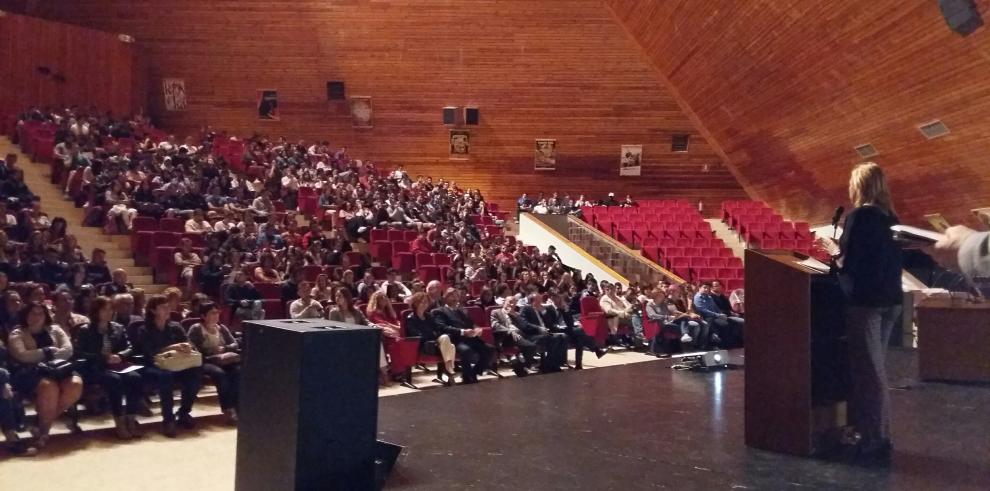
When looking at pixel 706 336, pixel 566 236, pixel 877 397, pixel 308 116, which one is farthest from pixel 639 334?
pixel 308 116

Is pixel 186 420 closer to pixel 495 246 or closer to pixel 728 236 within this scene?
pixel 495 246

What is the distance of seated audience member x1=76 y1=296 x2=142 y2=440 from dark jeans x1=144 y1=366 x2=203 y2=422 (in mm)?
109

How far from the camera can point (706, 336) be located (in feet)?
29.2

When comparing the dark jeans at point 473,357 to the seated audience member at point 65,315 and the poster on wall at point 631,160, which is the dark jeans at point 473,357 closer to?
the seated audience member at point 65,315

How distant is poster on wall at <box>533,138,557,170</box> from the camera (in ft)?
55.3

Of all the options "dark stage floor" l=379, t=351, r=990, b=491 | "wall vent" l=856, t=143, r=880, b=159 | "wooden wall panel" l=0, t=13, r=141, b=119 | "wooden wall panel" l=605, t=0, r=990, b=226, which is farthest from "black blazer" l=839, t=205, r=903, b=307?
"wooden wall panel" l=0, t=13, r=141, b=119

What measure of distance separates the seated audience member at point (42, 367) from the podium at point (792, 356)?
3.73 m

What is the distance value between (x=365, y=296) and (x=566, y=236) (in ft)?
22.3

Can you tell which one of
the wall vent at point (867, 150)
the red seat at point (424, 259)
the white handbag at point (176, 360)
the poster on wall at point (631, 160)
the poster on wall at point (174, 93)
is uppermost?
the poster on wall at point (174, 93)

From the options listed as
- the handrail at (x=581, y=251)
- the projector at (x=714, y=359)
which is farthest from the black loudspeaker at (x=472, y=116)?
the projector at (x=714, y=359)

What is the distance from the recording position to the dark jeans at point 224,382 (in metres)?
5.04

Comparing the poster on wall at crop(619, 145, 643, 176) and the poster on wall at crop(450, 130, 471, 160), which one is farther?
the poster on wall at crop(619, 145, 643, 176)

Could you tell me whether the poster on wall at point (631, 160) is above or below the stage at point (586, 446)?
above

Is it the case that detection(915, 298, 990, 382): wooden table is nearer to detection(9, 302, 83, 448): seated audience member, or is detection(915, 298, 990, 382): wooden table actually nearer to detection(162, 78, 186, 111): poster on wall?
detection(9, 302, 83, 448): seated audience member
